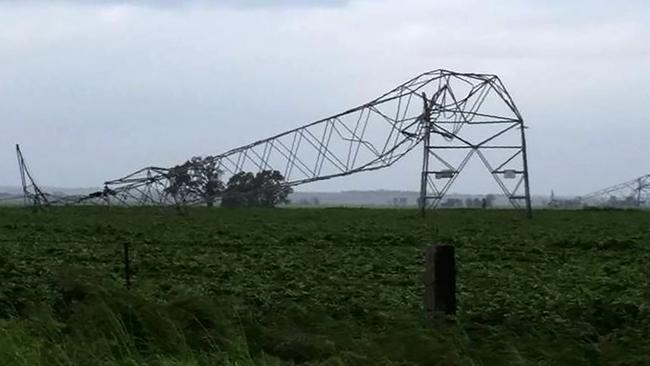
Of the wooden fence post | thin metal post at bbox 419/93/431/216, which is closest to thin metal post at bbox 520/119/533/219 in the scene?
thin metal post at bbox 419/93/431/216

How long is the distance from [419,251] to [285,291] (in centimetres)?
980

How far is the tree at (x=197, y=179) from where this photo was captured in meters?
58.7

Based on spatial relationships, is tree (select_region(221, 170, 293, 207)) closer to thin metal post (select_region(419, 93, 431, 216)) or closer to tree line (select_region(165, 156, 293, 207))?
tree line (select_region(165, 156, 293, 207))

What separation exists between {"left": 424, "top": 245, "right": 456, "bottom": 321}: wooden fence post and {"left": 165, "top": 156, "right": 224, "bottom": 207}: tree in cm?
5049

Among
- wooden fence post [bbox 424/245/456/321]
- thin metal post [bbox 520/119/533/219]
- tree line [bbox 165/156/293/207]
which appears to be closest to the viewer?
wooden fence post [bbox 424/245/456/321]

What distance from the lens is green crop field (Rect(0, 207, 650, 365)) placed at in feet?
25.2

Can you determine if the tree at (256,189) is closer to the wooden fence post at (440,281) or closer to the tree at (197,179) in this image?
the tree at (197,179)

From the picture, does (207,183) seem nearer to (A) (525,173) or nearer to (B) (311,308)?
(A) (525,173)

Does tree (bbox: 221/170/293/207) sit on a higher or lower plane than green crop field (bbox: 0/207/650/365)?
higher

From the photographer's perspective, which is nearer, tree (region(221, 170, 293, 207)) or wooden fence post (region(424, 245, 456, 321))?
wooden fence post (region(424, 245, 456, 321))

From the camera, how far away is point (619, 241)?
2667 cm

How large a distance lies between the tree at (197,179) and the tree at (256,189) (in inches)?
42.5

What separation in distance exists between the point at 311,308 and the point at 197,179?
5089 cm

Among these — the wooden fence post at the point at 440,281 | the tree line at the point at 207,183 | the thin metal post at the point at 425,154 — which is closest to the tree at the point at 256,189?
the tree line at the point at 207,183
